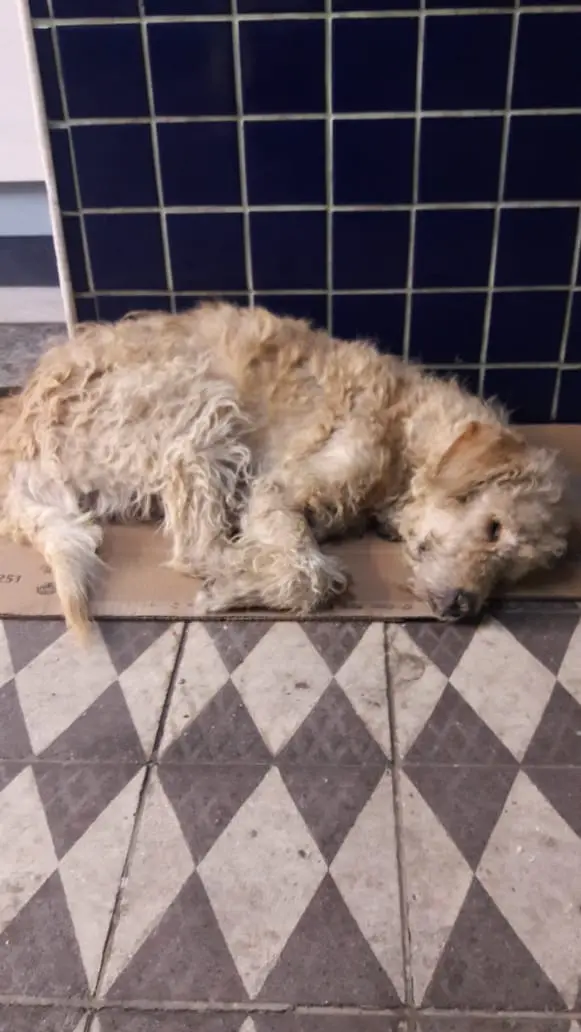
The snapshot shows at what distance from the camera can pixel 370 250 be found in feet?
8.67

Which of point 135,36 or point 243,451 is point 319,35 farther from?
point 243,451

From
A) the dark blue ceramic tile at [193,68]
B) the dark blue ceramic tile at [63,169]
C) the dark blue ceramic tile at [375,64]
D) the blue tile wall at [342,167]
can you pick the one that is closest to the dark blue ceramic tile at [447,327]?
the blue tile wall at [342,167]

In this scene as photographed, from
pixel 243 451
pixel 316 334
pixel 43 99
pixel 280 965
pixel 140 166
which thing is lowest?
pixel 280 965

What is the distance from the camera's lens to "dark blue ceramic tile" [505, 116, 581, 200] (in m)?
2.43

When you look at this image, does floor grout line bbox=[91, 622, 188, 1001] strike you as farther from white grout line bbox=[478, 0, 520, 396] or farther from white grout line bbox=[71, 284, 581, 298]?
white grout line bbox=[478, 0, 520, 396]

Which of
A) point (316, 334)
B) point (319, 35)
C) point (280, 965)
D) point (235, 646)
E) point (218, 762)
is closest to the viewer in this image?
point (280, 965)

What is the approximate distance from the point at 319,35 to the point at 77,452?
49.3 inches

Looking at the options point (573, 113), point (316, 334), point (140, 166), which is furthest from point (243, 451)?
point (573, 113)

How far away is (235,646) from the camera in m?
2.04

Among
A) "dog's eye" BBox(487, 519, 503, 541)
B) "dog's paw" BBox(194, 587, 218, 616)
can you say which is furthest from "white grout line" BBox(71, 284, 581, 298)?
"dog's paw" BBox(194, 587, 218, 616)

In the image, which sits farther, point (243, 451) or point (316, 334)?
point (316, 334)

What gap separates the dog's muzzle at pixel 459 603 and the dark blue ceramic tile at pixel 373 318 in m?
1.03

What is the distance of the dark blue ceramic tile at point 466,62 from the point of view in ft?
7.58

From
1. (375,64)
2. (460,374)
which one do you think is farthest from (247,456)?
(375,64)
